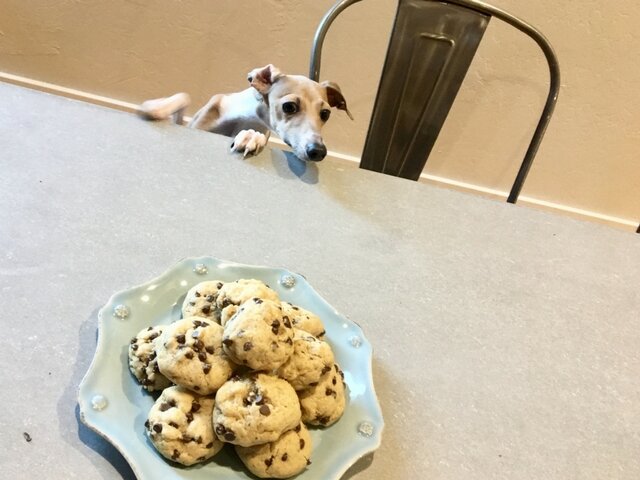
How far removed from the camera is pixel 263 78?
112 cm

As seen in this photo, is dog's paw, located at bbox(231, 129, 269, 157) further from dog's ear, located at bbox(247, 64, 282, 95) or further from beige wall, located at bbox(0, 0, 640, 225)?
beige wall, located at bbox(0, 0, 640, 225)

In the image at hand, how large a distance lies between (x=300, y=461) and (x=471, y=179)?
193 cm

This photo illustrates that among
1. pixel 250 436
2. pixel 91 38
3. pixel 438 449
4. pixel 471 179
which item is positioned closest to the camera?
pixel 250 436

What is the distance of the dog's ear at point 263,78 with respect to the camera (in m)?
1.12

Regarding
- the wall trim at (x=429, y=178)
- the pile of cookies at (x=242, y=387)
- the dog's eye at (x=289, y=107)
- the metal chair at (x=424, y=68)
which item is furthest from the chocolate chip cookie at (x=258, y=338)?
the wall trim at (x=429, y=178)

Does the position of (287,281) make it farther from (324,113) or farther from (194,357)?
(324,113)

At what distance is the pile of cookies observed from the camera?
0.46m

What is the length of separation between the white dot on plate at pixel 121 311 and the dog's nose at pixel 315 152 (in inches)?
19.4

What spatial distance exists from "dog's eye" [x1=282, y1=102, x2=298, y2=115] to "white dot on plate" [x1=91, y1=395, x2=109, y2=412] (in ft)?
2.36

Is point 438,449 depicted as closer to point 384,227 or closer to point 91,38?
point 384,227

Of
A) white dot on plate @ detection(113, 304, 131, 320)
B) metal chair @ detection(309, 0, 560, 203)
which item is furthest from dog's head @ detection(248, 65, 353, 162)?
white dot on plate @ detection(113, 304, 131, 320)

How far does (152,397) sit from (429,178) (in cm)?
187

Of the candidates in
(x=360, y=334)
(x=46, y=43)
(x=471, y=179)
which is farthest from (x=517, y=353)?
(x=46, y=43)

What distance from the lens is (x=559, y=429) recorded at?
2.09 ft
